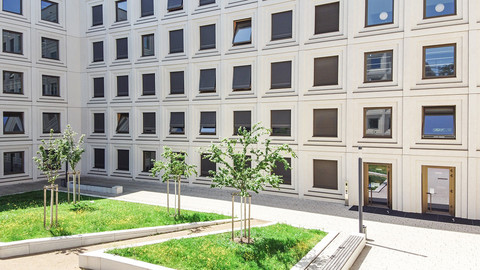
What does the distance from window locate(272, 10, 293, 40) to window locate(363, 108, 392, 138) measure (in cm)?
648

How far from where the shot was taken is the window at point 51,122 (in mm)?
24656

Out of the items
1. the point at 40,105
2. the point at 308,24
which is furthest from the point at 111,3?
the point at 308,24

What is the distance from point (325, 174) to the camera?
18.3 m

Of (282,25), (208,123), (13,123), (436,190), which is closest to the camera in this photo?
(436,190)

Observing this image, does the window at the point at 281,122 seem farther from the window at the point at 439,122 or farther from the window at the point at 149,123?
the window at the point at 149,123

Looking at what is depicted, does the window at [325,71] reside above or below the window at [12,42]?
below

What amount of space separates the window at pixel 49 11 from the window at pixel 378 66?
2295cm

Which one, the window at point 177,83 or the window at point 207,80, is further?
the window at point 177,83

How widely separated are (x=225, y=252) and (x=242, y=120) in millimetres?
12595

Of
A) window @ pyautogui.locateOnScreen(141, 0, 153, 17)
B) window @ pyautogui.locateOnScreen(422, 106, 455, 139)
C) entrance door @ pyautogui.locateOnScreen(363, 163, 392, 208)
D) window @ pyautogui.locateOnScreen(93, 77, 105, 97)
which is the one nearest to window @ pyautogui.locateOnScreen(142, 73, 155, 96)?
window @ pyautogui.locateOnScreen(93, 77, 105, 97)

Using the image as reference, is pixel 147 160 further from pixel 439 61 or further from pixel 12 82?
pixel 439 61

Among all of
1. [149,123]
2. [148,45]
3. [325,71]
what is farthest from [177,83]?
[325,71]

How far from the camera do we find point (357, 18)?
17.2m

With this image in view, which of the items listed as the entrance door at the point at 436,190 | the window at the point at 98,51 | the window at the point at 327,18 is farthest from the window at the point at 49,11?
the entrance door at the point at 436,190
